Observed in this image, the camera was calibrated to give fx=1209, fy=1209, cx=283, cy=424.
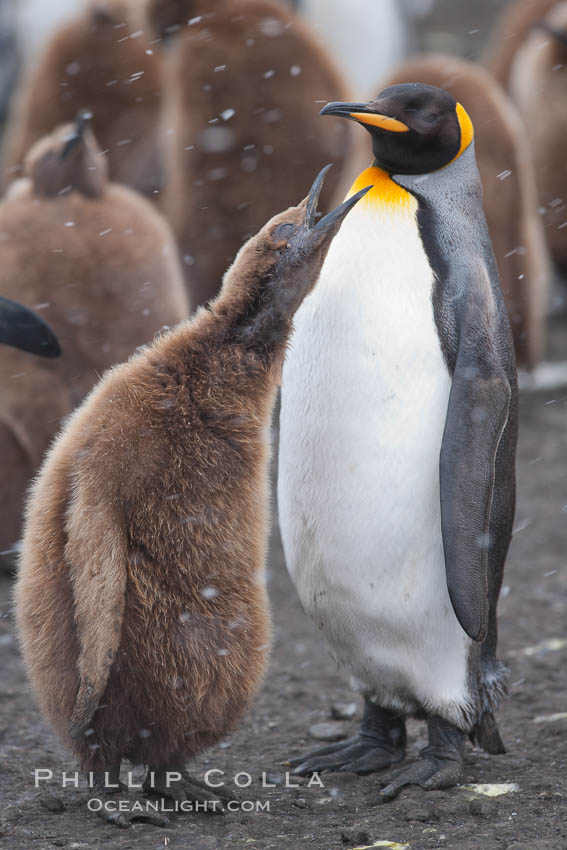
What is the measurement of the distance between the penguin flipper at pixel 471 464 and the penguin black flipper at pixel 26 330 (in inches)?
38.0

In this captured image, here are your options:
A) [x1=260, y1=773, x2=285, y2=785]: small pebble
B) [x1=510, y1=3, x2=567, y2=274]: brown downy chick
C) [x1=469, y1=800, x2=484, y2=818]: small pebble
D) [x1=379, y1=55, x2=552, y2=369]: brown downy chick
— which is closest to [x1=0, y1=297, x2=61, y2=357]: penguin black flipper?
[x1=260, y1=773, x2=285, y2=785]: small pebble

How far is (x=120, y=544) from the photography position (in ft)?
6.74

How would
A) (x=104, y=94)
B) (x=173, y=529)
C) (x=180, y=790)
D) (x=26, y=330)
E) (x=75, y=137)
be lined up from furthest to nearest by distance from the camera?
(x=104, y=94) < (x=75, y=137) < (x=26, y=330) < (x=180, y=790) < (x=173, y=529)

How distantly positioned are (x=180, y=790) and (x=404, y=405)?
2.80 feet

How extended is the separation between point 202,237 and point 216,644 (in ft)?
9.66

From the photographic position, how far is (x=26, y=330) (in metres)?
2.77

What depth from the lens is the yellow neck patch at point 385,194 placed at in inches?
96.4

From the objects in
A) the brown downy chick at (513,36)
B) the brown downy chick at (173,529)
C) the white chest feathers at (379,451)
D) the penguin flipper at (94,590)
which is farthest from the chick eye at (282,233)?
the brown downy chick at (513,36)

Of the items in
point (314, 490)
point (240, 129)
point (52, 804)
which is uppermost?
point (314, 490)

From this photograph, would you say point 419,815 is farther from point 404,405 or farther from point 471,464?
point 404,405

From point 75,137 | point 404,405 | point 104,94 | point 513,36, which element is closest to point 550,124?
point 513,36

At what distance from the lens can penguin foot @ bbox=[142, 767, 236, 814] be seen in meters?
2.24

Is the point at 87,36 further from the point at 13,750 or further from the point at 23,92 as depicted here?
the point at 13,750

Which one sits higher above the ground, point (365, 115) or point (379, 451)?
point (365, 115)
